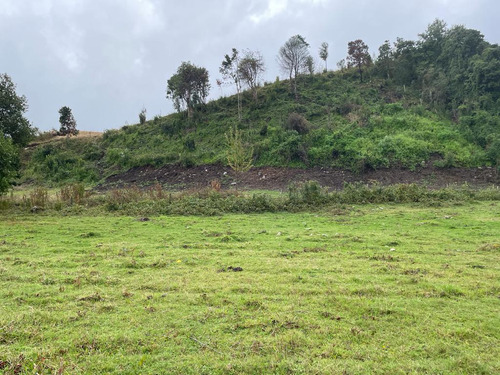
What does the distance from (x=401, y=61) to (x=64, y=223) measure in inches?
1673

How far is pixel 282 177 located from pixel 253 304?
23045 millimetres

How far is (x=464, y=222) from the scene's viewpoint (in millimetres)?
12375

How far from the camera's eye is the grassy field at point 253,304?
3824mm

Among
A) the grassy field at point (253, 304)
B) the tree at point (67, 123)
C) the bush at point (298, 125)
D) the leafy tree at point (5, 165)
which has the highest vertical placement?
the tree at point (67, 123)

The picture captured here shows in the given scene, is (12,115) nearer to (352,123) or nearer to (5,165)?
(5,165)

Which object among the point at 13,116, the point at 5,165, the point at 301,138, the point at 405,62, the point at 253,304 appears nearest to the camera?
the point at 253,304

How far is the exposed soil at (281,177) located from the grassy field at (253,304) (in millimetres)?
15284

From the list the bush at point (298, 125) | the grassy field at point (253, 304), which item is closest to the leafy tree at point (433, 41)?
the bush at point (298, 125)

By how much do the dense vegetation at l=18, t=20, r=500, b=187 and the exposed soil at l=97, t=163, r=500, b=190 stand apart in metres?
0.98

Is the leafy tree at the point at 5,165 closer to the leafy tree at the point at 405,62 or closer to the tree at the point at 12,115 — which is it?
the tree at the point at 12,115

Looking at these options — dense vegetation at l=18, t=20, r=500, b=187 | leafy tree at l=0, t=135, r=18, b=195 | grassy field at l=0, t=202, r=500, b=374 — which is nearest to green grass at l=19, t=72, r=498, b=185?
dense vegetation at l=18, t=20, r=500, b=187

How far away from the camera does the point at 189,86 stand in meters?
42.4

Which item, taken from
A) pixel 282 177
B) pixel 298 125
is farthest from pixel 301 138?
pixel 282 177

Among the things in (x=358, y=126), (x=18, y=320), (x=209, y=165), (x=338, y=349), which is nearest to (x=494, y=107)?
(x=358, y=126)
